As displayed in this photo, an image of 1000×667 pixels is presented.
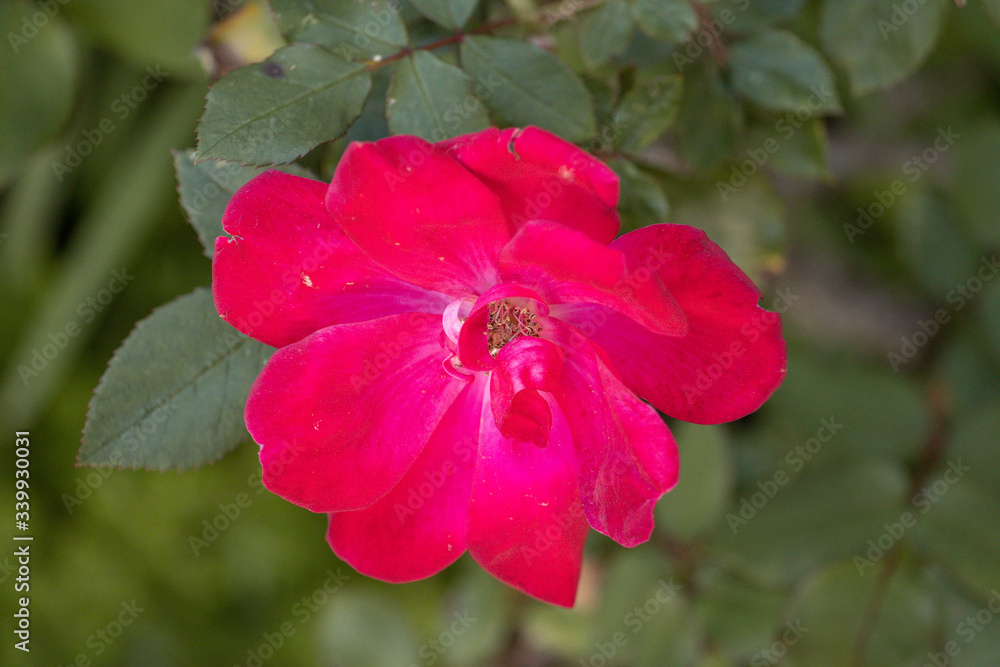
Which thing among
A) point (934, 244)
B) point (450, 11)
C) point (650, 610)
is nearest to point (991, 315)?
point (934, 244)

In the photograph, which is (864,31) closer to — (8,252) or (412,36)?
(412,36)

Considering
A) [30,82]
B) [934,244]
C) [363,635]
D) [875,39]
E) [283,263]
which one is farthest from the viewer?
[363,635]

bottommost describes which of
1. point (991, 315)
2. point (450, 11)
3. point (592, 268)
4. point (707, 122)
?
point (991, 315)

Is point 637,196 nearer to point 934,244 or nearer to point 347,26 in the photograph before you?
point 347,26

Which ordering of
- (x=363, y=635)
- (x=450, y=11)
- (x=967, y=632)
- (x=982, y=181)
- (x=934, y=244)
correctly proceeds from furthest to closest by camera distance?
(x=363, y=635) < (x=934, y=244) < (x=982, y=181) < (x=967, y=632) < (x=450, y=11)

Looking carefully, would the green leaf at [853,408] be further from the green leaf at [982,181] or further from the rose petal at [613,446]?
the rose petal at [613,446]

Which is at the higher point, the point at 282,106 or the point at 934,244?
the point at 282,106

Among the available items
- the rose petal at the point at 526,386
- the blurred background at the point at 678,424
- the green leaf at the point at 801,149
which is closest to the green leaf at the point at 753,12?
the blurred background at the point at 678,424
